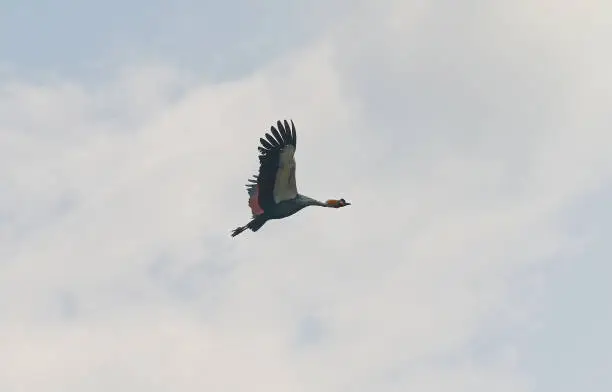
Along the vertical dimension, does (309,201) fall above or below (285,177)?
above

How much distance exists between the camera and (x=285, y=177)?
129 m

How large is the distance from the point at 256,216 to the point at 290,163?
4868mm

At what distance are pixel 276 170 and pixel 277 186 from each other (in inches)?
52.4

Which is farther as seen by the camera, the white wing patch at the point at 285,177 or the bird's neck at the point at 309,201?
the bird's neck at the point at 309,201

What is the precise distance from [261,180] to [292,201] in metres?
2.73

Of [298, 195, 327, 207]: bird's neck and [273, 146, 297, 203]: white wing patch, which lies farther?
[298, 195, 327, 207]: bird's neck

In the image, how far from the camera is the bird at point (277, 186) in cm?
12781

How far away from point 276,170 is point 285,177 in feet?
2.85

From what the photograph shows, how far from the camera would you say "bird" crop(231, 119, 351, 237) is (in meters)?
128

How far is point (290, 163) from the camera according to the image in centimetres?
12862

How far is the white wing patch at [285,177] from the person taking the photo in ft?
420

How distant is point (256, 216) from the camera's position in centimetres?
13138

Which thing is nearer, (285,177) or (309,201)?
(285,177)

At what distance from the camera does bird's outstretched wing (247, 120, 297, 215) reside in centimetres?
12769
